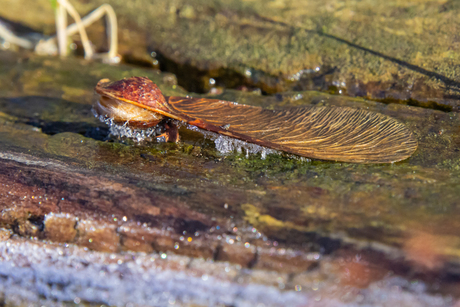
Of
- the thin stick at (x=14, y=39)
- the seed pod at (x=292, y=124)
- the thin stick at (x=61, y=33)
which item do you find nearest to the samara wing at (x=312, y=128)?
the seed pod at (x=292, y=124)

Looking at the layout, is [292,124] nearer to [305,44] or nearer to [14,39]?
[305,44]

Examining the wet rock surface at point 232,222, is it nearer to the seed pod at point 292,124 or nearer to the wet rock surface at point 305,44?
the seed pod at point 292,124

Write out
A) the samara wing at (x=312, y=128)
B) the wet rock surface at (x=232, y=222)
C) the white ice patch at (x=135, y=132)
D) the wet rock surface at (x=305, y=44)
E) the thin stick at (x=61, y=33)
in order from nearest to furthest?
1. the wet rock surface at (x=232, y=222)
2. the samara wing at (x=312, y=128)
3. the white ice patch at (x=135, y=132)
4. the wet rock surface at (x=305, y=44)
5. the thin stick at (x=61, y=33)

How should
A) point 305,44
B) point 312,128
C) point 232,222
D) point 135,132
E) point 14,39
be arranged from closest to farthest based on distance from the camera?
1. point 232,222
2. point 312,128
3. point 135,132
4. point 305,44
5. point 14,39

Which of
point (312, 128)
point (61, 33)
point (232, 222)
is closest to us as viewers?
point (232, 222)

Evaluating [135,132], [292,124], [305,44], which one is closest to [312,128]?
[292,124]

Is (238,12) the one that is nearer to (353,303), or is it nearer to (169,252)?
(169,252)

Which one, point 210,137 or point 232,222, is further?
point 210,137

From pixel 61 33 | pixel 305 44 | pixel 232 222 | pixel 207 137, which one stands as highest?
pixel 305 44
